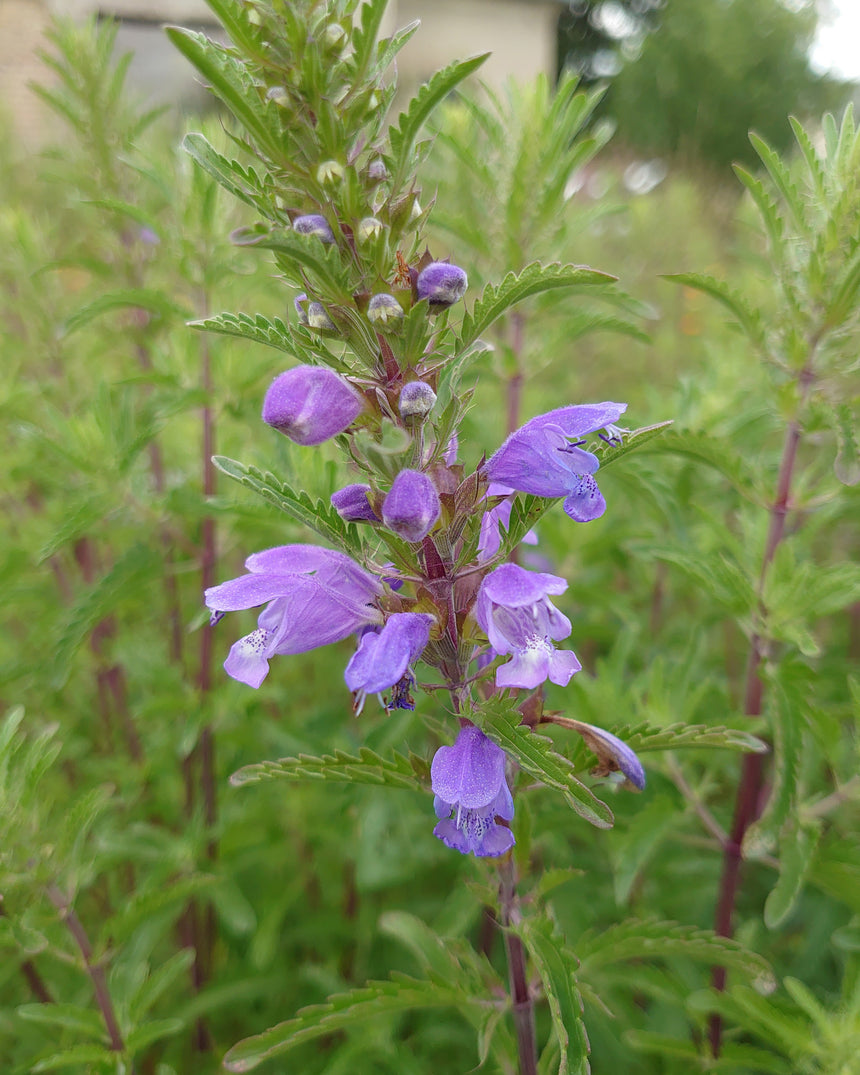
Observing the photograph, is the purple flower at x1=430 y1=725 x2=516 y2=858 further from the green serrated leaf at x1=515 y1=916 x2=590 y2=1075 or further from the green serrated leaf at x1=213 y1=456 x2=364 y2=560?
the green serrated leaf at x1=213 y1=456 x2=364 y2=560

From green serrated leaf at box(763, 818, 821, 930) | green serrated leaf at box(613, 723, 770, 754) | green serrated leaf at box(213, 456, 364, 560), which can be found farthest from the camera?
green serrated leaf at box(763, 818, 821, 930)

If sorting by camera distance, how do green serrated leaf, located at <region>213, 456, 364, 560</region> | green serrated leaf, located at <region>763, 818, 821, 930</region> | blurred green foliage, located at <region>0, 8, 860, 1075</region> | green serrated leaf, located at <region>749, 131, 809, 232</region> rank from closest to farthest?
1. green serrated leaf, located at <region>213, 456, 364, 560</region>
2. green serrated leaf, located at <region>749, 131, 809, 232</region>
3. green serrated leaf, located at <region>763, 818, 821, 930</region>
4. blurred green foliage, located at <region>0, 8, 860, 1075</region>

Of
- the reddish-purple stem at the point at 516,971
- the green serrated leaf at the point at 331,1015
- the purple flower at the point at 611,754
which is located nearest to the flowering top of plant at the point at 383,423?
the purple flower at the point at 611,754

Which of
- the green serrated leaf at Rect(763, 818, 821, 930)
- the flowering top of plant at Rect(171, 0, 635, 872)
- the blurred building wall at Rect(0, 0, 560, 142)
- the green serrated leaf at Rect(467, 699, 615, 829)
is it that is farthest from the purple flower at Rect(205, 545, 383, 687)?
the blurred building wall at Rect(0, 0, 560, 142)

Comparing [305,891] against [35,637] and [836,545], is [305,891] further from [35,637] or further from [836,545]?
[836,545]

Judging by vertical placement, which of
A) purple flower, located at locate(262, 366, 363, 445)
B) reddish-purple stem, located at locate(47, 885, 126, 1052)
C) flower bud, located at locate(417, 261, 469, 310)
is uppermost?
flower bud, located at locate(417, 261, 469, 310)

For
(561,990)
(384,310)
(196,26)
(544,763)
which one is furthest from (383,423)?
(196,26)
